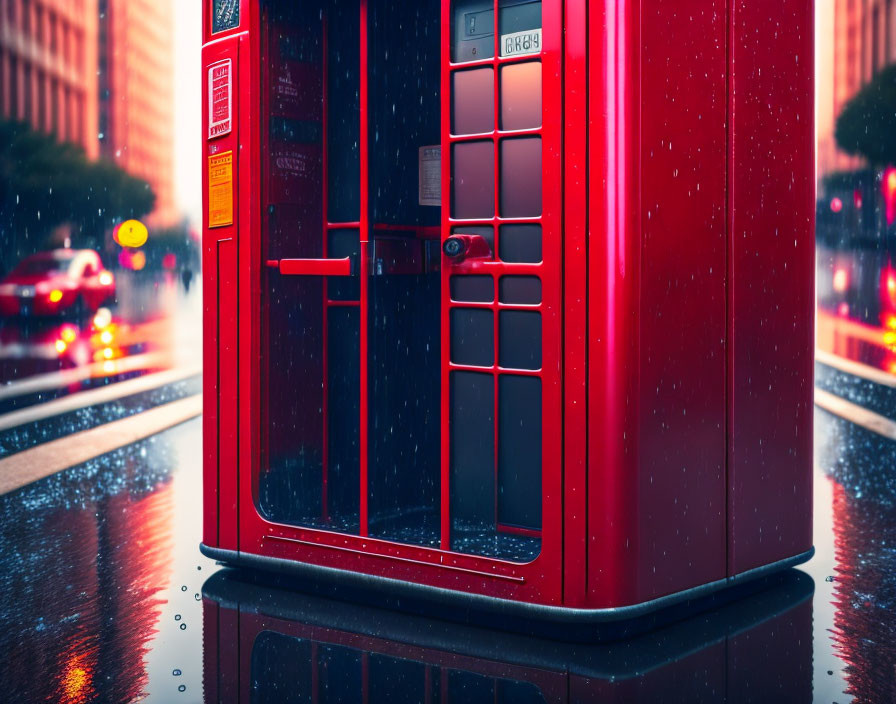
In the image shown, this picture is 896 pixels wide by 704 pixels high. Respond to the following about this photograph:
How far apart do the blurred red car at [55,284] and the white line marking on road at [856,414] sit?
59.5 feet

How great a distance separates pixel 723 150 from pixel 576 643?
2.06 m

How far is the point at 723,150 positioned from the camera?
4574 millimetres

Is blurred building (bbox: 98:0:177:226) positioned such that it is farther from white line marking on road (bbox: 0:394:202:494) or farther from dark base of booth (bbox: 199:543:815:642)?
dark base of booth (bbox: 199:543:815:642)

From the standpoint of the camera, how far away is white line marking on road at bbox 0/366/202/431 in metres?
11.1

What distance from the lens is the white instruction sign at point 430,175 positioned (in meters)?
5.25

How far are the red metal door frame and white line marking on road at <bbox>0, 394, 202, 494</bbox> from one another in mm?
3217

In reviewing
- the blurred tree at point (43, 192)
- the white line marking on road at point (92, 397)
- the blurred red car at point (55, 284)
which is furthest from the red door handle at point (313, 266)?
the blurred tree at point (43, 192)

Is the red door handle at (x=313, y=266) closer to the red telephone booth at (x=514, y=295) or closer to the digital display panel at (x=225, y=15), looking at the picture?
the red telephone booth at (x=514, y=295)

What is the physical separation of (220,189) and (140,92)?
9037 cm

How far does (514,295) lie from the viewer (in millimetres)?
4461

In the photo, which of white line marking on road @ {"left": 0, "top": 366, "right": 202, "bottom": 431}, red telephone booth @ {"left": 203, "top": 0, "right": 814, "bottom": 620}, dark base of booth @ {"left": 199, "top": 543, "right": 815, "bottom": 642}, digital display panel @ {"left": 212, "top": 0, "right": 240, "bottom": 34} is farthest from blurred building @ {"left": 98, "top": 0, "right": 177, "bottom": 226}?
dark base of booth @ {"left": 199, "top": 543, "right": 815, "bottom": 642}

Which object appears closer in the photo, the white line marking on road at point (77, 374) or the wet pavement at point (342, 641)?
the wet pavement at point (342, 641)

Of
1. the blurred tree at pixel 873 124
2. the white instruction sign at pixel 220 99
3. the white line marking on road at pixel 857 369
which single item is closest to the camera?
the white instruction sign at pixel 220 99

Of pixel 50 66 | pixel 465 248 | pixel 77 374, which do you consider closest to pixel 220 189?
pixel 465 248
